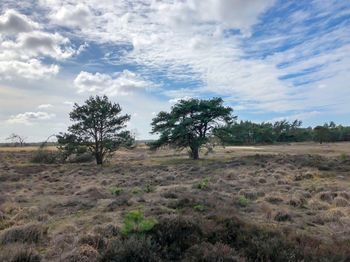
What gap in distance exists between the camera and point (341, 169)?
2575 cm

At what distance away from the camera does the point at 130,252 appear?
20.5 feet

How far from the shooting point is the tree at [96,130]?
38875 millimetres

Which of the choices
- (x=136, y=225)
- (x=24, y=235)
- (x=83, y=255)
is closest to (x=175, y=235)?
(x=136, y=225)

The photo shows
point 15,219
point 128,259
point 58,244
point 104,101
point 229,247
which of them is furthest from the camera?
point 104,101

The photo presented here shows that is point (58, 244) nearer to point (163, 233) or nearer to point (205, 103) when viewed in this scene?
point (163, 233)

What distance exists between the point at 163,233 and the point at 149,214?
2.56 m

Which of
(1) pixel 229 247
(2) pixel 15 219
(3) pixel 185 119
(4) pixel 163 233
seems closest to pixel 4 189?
(2) pixel 15 219

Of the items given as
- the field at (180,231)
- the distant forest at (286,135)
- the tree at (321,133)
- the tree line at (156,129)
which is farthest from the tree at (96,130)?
the tree at (321,133)

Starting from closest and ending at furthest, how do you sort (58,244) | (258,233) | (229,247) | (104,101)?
(229,247), (58,244), (258,233), (104,101)

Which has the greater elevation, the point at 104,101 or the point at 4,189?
the point at 104,101

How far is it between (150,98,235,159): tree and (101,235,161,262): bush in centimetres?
3504

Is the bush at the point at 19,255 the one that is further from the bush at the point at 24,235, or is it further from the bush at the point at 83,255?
the bush at the point at 24,235

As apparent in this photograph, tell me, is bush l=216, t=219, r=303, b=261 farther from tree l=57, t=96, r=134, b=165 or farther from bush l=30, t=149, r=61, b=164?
bush l=30, t=149, r=61, b=164

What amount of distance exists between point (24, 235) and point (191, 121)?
34475 mm
